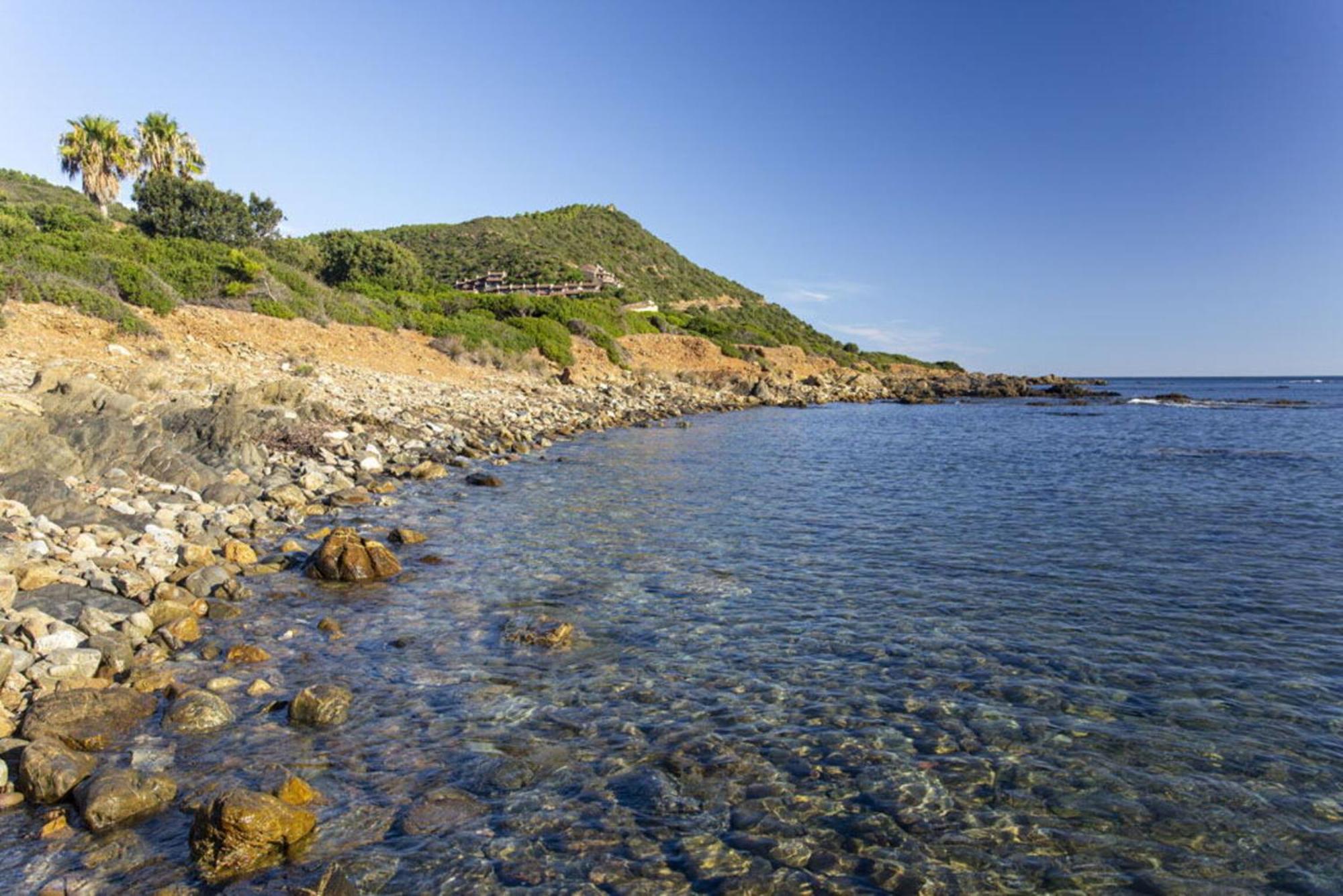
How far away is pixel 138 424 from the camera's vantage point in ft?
52.7

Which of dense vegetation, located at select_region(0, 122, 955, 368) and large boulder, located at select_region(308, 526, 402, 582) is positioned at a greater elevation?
dense vegetation, located at select_region(0, 122, 955, 368)

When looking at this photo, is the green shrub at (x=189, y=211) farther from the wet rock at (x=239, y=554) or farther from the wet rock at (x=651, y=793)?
the wet rock at (x=651, y=793)

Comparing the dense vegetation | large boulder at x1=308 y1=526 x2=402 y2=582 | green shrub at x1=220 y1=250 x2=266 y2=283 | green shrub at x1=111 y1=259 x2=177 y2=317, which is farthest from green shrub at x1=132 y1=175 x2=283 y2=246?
large boulder at x1=308 y1=526 x2=402 y2=582

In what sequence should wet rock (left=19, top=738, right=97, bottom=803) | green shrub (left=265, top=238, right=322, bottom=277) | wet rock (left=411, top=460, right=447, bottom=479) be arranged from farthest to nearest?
green shrub (left=265, top=238, right=322, bottom=277) < wet rock (left=411, top=460, right=447, bottom=479) < wet rock (left=19, top=738, right=97, bottom=803)

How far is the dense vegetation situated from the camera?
2905 centimetres

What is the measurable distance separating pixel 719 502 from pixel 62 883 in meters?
14.9

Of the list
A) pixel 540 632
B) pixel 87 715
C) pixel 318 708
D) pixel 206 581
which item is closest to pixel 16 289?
pixel 206 581

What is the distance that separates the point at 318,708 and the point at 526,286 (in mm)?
76410

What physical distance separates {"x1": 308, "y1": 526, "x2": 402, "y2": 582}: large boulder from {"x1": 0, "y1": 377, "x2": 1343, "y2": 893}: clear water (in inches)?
17.0

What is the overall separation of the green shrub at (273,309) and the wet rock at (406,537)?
81.4 feet

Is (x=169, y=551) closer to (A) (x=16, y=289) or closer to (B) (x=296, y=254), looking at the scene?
(A) (x=16, y=289)

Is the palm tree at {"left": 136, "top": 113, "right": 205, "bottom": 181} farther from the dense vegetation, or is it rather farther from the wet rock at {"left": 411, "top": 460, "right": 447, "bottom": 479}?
the wet rock at {"left": 411, "top": 460, "right": 447, "bottom": 479}

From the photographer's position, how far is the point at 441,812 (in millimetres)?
5941

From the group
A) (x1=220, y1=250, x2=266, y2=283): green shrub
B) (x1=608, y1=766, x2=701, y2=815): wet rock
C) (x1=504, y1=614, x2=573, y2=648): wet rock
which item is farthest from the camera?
(x1=220, y1=250, x2=266, y2=283): green shrub
